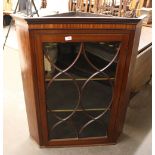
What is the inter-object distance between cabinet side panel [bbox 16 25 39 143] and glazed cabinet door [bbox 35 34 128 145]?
0.05 metres

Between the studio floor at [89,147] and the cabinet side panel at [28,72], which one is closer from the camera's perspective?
the cabinet side panel at [28,72]

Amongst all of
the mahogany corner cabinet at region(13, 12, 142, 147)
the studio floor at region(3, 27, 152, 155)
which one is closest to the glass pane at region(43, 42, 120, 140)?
the mahogany corner cabinet at region(13, 12, 142, 147)

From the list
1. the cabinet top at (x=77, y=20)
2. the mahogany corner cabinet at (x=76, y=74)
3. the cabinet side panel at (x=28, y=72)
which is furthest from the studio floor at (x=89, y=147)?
A: the cabinet top at (x=77, y=20)

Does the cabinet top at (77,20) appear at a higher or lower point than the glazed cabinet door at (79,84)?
higher

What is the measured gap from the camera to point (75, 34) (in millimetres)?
1135

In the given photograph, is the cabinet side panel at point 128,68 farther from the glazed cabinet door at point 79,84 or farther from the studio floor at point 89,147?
the studio floor at point 89,147

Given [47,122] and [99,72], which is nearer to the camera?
[99,72]

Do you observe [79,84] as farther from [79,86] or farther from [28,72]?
[28,72]

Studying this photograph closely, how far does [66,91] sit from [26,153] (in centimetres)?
58

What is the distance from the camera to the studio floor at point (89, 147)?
1602mm

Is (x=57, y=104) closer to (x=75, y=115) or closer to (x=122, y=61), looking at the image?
(x=75, y=115)

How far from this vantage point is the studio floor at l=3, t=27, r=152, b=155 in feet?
5.25

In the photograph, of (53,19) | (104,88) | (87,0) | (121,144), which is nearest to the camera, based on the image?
(53,19)

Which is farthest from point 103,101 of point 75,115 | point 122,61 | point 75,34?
point 75,34
